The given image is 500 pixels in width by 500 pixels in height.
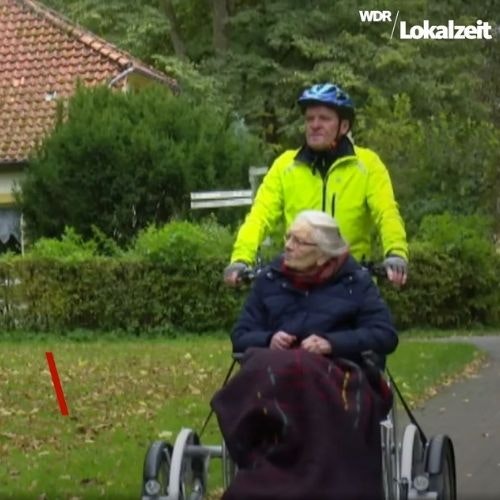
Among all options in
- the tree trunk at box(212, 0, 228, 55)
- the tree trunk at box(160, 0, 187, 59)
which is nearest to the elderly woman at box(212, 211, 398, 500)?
the tree trunk at box(212, 0, 228, 55)

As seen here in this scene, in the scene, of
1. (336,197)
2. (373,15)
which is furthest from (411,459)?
(373,15)

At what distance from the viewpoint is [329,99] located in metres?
7.69

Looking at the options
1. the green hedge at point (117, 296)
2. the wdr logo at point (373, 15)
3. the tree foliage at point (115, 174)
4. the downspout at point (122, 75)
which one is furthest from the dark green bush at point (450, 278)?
the wdr logo at point (373, 15)

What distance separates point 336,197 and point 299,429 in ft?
5.78

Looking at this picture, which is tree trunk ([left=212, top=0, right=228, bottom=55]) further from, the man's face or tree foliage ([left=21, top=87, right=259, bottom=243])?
the man's face

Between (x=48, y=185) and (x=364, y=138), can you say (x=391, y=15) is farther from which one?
(x=48, y=185)

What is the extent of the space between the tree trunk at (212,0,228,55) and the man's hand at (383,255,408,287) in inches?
1437

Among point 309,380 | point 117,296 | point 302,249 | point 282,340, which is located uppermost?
point 302,249

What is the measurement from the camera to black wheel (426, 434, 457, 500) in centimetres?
718

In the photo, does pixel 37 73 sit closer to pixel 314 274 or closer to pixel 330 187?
pixel 330 187

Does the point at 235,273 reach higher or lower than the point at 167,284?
higher

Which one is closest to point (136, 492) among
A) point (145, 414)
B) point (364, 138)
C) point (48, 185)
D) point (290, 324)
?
point (290, 324)

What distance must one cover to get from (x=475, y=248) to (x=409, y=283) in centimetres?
134

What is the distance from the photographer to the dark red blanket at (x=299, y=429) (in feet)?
21.1
